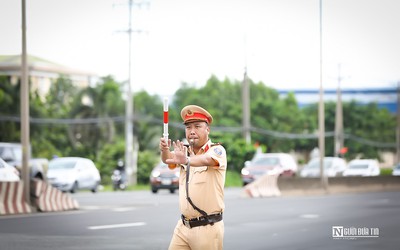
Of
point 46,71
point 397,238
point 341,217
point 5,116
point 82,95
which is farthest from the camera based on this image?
point 46,71

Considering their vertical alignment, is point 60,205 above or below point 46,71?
below

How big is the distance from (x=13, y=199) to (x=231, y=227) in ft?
18.8

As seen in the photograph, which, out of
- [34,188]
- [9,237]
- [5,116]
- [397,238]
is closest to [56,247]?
[9,237]

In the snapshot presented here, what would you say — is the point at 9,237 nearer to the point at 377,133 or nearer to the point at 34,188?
the point at 34,188

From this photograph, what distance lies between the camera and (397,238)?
51.1 feet

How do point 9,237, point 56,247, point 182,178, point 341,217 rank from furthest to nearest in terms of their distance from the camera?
1. point 341,217
2. point 9,237
3. point 56,247
4. point 182,178

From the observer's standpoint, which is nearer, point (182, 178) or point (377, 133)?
point (182, 178)

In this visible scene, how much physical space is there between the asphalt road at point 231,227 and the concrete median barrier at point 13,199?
472 millimetres

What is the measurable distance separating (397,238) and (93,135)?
48.8 metres

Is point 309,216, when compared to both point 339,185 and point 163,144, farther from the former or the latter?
point 339,185

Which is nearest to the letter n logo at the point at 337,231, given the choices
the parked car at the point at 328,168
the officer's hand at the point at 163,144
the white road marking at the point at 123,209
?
the white road marking at the point at 123,209

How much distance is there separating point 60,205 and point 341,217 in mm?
6896

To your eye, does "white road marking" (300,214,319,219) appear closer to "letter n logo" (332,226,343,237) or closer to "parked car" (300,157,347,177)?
"letter n logo" (332,226,343,237)

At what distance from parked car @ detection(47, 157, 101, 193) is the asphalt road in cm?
870
